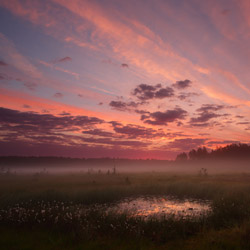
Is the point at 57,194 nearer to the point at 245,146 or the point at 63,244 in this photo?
the point at 63,244

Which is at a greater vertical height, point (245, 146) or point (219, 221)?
point (245, 146)

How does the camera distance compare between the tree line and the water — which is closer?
the water

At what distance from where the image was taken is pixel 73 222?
13555 mm

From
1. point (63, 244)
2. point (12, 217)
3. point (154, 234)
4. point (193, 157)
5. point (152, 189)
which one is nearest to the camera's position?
point (63, 244)

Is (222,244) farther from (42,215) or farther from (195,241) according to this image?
(42,215)

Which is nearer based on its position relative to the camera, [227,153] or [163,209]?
[163,209]

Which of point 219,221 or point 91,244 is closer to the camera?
point 91,244

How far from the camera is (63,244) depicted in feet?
35.2

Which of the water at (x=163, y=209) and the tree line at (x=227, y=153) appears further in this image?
the tree line at (x=227, y=153)

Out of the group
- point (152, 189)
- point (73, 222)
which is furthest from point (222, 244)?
point (152, 189)

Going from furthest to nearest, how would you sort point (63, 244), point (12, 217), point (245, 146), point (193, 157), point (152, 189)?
point (193, 157) → point (245, 146) → point (152, 189) → point (12, 217) → point (63, 244)

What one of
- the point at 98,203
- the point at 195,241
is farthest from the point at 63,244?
the point at 98,203

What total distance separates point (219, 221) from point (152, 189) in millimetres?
17353

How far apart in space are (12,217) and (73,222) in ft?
15.8
